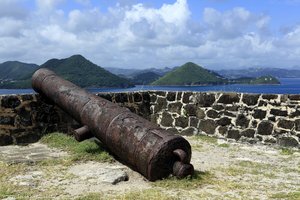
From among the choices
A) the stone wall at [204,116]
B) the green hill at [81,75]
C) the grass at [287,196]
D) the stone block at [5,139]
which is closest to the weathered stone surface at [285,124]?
the stone wall at [204,116]

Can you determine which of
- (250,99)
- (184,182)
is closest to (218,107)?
(250,99)

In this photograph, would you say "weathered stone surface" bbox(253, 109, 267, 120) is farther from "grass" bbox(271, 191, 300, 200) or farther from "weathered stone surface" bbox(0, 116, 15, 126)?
"weathered stone surface" bbox(0, 116, 15, 126)

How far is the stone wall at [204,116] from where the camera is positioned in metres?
9.63

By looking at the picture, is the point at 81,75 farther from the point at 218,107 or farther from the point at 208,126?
the point at 218,107

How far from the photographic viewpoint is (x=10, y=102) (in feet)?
33.2

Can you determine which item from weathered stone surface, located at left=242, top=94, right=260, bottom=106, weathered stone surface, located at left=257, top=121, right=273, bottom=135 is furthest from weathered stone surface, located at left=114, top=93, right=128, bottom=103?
weathered stone surface, located at left=257, top=121, right=273, bottom=135

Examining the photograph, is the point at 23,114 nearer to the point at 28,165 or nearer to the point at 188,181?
the point at 28,165

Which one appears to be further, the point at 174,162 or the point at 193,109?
the point at 193,109

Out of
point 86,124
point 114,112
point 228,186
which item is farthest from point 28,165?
point 228,186

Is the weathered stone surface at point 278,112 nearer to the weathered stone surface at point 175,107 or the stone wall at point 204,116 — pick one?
the stone wall at point 204,116

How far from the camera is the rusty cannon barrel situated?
6254mm

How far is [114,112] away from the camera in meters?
7.42

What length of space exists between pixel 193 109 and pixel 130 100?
5.73 ft

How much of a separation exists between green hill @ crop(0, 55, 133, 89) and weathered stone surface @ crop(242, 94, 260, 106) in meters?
87.9
